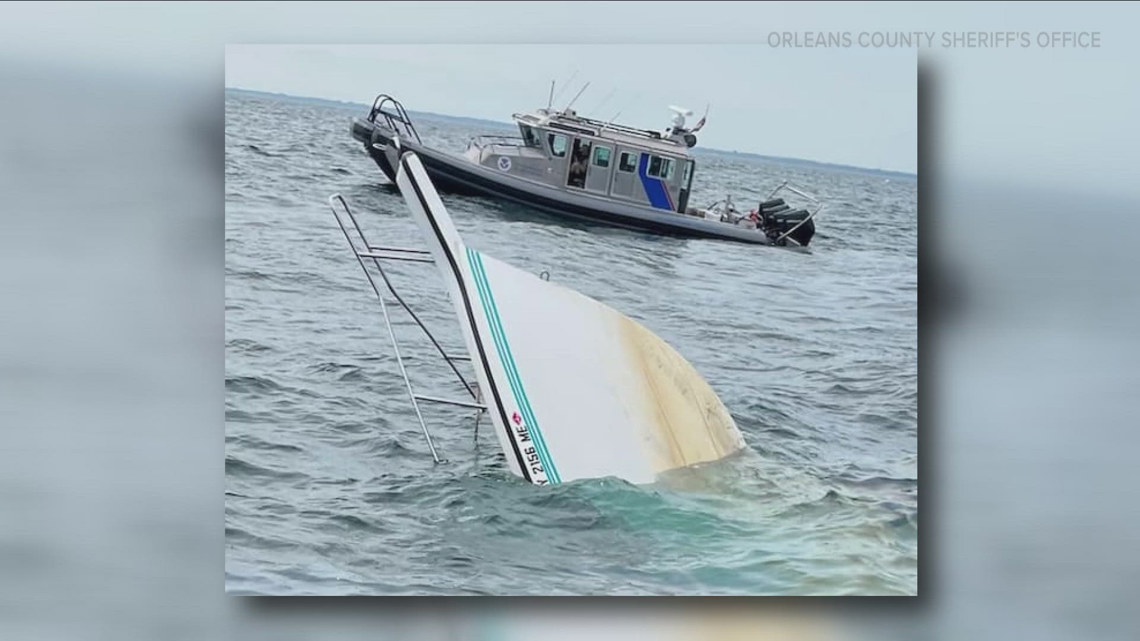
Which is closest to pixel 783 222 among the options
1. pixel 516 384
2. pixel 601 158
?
pixel 601 158

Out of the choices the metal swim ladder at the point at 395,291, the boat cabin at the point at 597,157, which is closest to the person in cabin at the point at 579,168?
the boat cabin at the point at 597,157

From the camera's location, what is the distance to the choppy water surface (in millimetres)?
3080

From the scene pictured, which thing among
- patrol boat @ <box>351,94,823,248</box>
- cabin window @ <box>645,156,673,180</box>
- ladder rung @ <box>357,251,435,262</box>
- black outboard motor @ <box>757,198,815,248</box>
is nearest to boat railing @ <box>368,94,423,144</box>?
patrol boat @ <box>351,94,823,248</box>

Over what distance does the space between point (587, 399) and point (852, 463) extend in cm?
55

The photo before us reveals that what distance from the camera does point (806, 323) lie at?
3.12m

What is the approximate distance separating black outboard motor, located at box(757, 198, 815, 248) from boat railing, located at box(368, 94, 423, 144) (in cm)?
73

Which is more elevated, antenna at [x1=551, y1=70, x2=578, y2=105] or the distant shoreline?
antenna at [x1=551, y1=70, x2=578, y2=105]

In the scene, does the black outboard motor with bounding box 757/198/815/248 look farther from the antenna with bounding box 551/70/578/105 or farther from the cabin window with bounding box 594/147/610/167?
the antenna with bounding box 551/70/578/105

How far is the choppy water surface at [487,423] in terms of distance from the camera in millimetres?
3080

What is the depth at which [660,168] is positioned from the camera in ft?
10.4

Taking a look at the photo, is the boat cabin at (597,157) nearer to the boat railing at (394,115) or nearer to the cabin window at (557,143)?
the cabin window at (557,143)

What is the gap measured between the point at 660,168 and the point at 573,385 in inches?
19.3

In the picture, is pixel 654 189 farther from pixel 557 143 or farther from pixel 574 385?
pixel 574 385

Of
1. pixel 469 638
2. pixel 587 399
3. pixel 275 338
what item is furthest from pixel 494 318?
pixel 469 638
